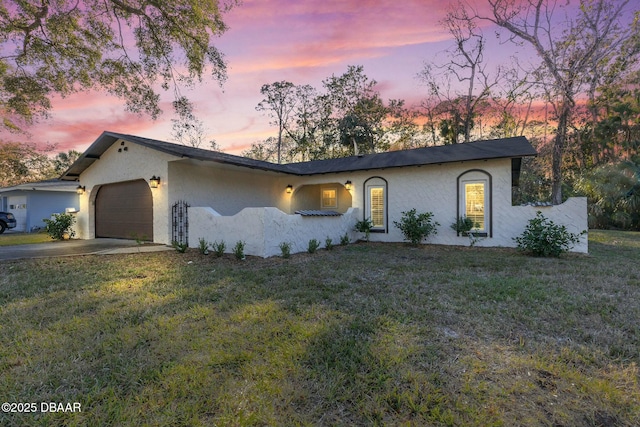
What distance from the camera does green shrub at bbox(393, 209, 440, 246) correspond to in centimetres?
989

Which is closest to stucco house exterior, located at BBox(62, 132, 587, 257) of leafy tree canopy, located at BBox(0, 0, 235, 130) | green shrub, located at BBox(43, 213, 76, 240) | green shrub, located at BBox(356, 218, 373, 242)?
green shrub, located at BBox(356, 218, 373, 242)

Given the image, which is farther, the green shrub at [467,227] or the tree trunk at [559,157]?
Result: the tree trunk at [559,157]

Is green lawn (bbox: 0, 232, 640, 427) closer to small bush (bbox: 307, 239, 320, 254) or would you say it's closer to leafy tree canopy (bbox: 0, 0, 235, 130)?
small bush (bbox: 307, 239, 320, 254)

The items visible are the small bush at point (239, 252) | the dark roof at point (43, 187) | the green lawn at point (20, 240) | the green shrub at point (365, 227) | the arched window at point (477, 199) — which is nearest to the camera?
the small bush at point (239, 252)

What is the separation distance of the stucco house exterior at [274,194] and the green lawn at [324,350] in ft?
10.7

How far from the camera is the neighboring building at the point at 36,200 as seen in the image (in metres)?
17.0

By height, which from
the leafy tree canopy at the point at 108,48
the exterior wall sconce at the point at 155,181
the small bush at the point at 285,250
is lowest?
the small bush at the point at 285,250

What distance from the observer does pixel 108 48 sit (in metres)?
10.3

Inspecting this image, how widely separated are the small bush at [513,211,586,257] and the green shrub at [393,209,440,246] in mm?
2645

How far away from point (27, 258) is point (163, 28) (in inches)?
316

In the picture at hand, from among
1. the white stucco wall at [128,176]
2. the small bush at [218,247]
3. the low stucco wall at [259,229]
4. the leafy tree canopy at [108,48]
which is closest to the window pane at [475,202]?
the low stucco wall at [259,229]

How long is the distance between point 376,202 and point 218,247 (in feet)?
20.7

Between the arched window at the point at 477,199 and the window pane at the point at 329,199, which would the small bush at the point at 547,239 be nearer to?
the arched window at the point at 477,199

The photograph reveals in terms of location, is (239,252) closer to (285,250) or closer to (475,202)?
(285,250)
